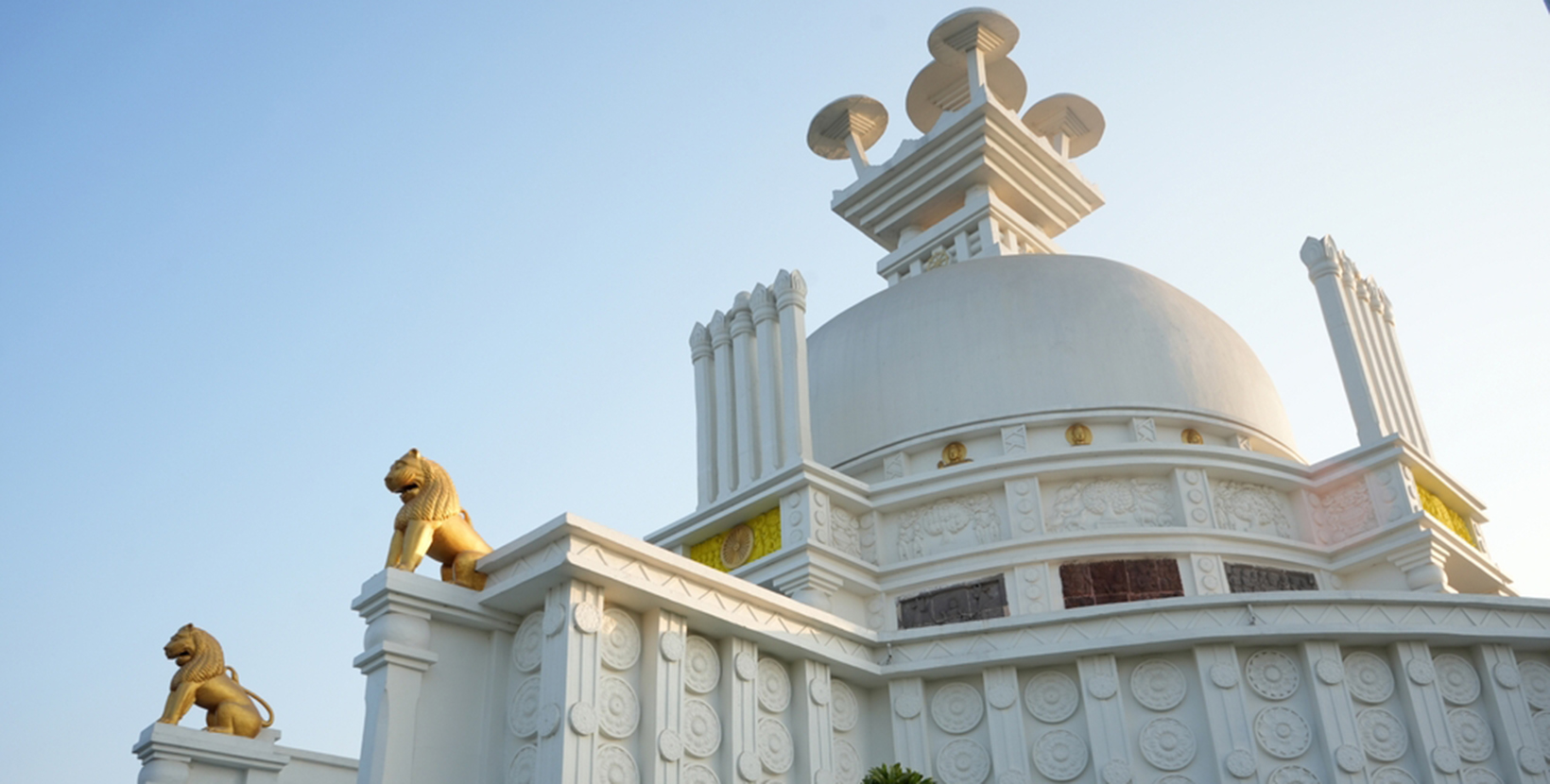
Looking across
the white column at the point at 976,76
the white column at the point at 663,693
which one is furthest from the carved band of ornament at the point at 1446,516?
the white column at the point at 976,76

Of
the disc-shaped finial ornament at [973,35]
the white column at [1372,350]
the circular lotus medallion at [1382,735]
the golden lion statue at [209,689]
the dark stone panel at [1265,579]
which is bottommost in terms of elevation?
the circular lotus medallion at [1382,735]

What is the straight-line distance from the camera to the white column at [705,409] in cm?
2091

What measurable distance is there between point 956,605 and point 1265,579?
4.33m

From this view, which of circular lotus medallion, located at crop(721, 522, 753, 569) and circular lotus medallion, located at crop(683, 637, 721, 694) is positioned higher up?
circular lotus medallion, located at crop(721, 522, 753, 569)

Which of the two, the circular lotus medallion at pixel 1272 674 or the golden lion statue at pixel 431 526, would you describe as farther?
the circular lotus medallion at pixel 1272 674

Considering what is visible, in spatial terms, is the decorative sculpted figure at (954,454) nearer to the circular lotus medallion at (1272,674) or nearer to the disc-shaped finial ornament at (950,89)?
the circular lotus medallion at (1272,674)

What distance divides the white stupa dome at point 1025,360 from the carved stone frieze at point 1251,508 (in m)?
1.74

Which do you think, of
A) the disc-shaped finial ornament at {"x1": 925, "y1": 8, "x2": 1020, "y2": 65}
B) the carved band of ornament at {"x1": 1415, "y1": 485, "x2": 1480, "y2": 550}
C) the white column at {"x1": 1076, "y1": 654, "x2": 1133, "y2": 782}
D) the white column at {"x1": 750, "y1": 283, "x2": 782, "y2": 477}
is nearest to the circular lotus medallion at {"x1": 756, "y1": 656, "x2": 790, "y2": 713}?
the white column at {"x1": 1076, "y1": 654, "x2": 1133, "y2": 782}

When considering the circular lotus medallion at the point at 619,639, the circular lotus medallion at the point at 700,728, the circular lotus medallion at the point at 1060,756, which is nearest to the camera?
the circular lotus medallion at the point at 619,639

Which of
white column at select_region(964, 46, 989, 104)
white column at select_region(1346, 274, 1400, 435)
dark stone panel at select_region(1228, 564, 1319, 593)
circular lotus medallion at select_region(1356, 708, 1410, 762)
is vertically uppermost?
white column at select_region(964, 46, 989, 104)

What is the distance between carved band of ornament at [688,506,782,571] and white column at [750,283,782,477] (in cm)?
72

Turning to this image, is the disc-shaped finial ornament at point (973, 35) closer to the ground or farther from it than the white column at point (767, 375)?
farther from it

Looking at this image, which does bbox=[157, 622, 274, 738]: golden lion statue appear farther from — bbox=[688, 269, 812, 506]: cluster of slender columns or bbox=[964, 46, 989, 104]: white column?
bbox=[964, 46, 989, 104]: white column

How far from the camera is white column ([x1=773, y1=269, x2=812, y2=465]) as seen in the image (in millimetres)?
19031
